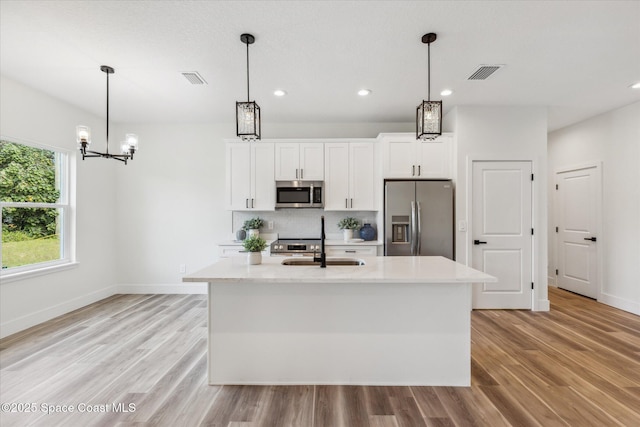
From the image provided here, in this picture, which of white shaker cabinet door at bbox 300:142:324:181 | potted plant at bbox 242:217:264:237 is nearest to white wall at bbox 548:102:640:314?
white shaker cabinet door at bbox 300:142:324:181

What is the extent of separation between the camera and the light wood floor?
203cm

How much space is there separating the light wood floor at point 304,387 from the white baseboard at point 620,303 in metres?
0.77

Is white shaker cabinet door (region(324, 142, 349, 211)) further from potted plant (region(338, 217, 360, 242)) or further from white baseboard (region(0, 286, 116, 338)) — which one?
white baseboard (region(0, 286, 116, 338))

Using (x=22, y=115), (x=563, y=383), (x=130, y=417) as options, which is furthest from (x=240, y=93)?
(x=563, y=383)

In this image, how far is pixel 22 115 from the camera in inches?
141

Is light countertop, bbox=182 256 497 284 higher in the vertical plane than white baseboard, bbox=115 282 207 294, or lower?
higher

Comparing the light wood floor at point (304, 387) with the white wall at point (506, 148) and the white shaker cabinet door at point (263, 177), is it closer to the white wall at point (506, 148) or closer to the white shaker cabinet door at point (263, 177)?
the white wall at point (506, 148)

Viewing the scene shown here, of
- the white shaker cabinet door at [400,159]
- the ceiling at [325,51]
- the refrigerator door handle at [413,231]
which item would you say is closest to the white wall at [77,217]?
the ceiling at [325,51]

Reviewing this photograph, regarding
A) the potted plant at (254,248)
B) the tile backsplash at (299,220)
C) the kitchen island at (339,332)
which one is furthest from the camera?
the tile backsplash at (299,220)

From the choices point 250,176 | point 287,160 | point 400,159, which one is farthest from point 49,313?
point 400,159

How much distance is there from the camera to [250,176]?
4.77 m

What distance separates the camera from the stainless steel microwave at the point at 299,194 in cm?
471

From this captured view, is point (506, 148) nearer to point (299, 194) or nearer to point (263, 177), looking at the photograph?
point (299, 194)

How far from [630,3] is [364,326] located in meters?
2.99
